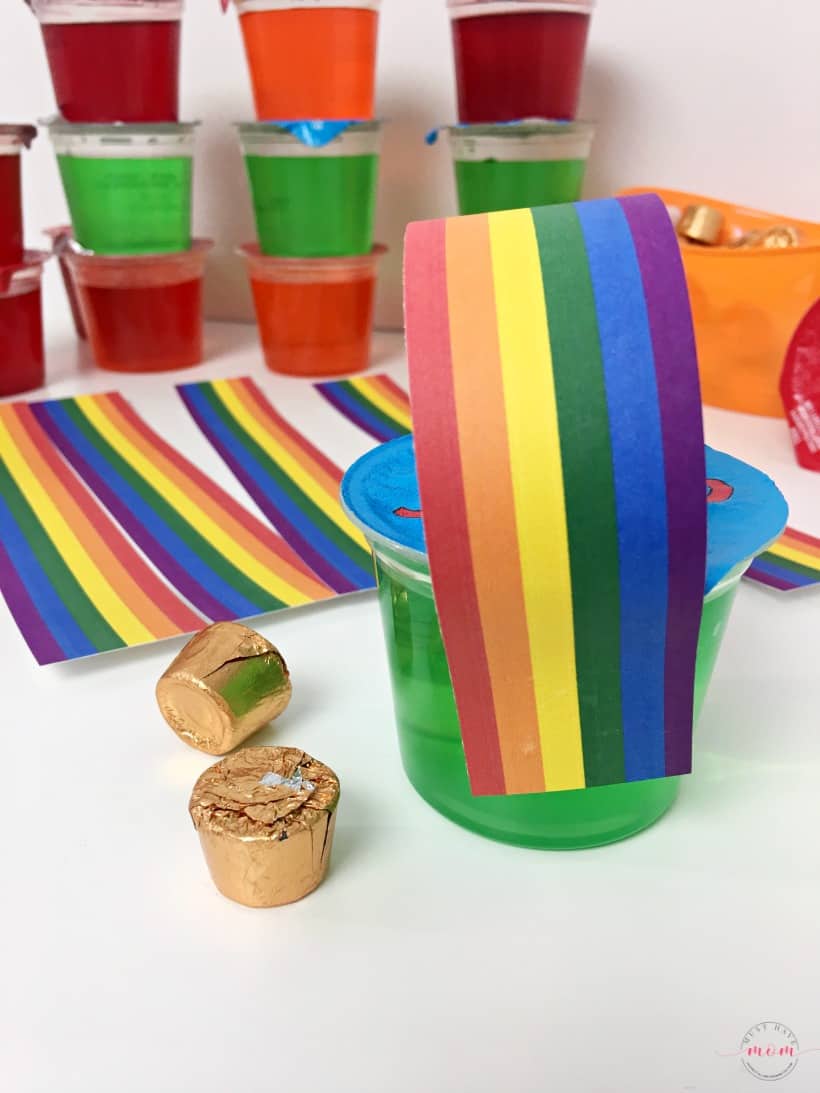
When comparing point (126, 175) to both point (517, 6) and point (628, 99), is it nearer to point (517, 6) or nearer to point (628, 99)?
point (517, 6)

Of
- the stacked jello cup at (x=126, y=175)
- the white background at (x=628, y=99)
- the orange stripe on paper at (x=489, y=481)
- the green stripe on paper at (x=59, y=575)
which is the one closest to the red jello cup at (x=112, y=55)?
the stacked jello cup at (x=126, y=175)

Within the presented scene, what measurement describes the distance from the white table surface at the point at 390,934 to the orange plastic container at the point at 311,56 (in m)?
0.82

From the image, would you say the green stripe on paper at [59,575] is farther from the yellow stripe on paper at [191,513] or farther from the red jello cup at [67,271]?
the red jello cup at [67,271]

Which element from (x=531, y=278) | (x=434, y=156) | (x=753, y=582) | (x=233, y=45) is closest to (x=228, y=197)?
(x=233, y=45)

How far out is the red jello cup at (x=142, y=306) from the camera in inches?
49.2

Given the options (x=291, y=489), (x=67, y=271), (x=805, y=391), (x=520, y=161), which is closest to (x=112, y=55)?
(x=67, y=271)

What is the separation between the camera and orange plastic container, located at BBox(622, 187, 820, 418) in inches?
40.3

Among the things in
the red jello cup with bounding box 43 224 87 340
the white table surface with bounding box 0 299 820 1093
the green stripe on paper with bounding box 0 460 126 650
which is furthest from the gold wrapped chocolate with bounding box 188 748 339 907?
the red jello cup with bounding box 43 224 87 340

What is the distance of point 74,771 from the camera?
1.86ft

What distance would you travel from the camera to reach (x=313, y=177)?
118 centimetres

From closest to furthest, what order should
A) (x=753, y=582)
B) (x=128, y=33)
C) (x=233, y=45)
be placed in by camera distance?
(x=753, y=582), (x=128, y=33), (x=233, y=45)

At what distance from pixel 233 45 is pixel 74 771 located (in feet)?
3.91

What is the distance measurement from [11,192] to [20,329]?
154mm

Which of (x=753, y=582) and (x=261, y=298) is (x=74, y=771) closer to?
(x=753, y=582)
